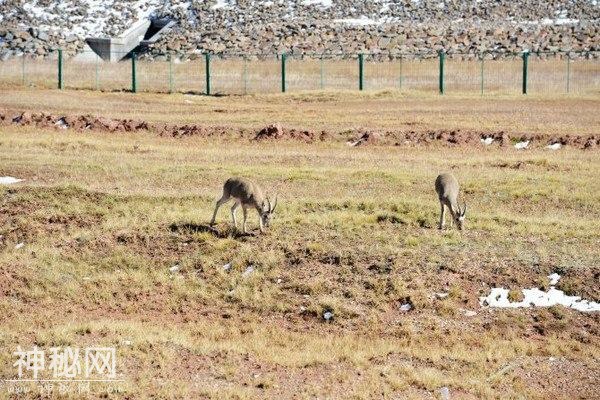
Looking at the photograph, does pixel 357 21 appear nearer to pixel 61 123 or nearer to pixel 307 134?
pixel 61 123

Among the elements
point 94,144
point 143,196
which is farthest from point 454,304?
point 94,144

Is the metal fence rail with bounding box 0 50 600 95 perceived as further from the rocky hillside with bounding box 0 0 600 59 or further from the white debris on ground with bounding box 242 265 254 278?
the white debris on ground with bounding box 242 265 254 278

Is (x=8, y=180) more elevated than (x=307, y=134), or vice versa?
(x=307, y=134)

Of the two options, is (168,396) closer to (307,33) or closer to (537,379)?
(537,379)

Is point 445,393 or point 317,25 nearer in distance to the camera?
point 445,393

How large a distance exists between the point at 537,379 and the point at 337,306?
4297 millimetres

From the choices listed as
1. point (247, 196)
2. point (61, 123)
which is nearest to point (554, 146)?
point (247, 196)

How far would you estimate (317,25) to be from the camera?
245 ft

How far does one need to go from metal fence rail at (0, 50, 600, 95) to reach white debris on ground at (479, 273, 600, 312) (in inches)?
1416

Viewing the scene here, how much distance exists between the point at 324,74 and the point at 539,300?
4356cm

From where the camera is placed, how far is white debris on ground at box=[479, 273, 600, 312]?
17.6 metres

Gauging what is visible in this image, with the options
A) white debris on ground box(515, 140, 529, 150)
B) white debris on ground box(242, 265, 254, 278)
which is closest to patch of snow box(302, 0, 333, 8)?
white debris on ground box(515, 140, 529, 150)

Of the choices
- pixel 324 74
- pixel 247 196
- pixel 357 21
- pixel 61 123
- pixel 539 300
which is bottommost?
pixel 539 300

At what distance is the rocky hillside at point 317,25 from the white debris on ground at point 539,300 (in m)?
48.2
